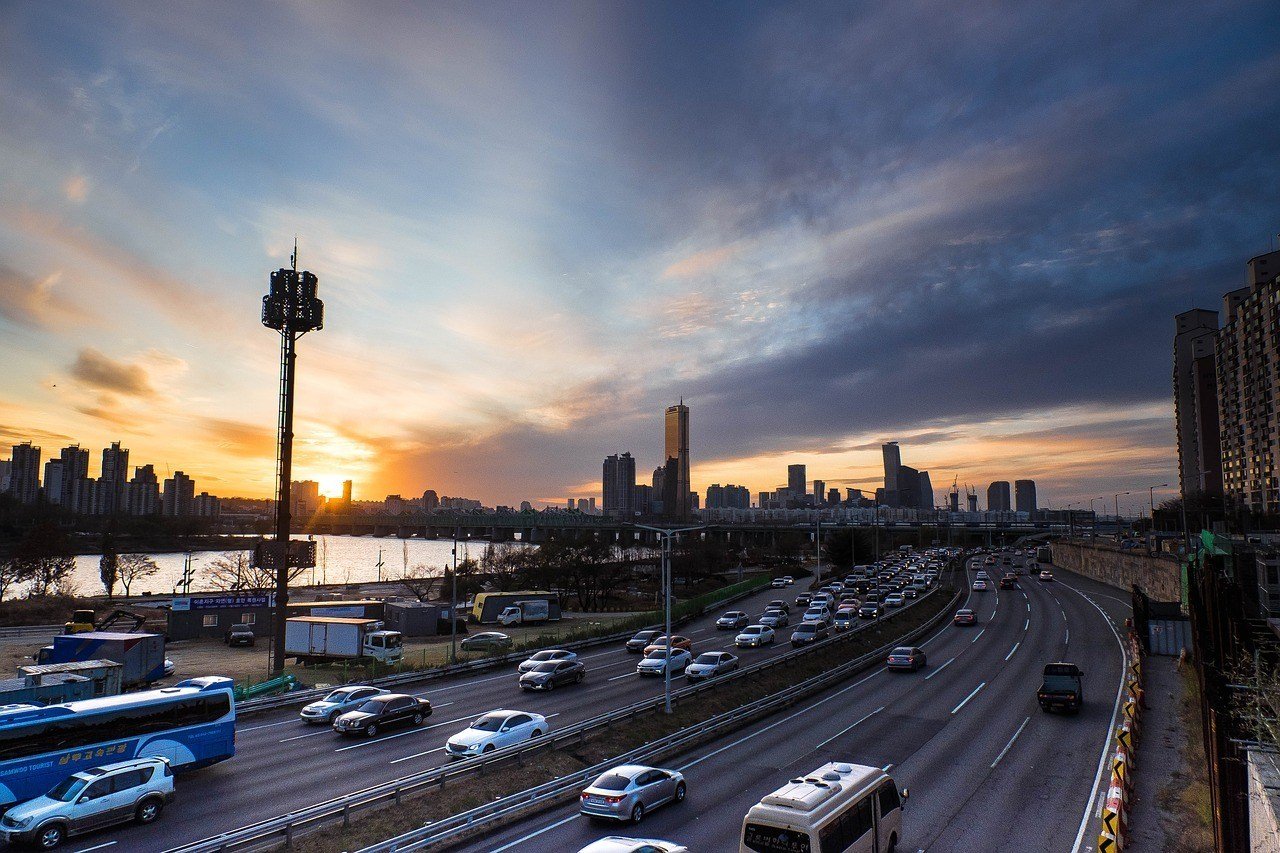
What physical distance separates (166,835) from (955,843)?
2122 centimetres

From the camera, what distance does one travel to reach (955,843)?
1831 centimetres

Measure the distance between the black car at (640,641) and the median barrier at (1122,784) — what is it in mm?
29030

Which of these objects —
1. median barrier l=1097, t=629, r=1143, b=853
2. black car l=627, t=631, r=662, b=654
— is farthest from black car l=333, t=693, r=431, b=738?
median barrier l=1097, t=629, r=1143, b=853

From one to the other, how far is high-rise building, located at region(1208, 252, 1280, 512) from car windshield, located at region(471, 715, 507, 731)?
146 meters

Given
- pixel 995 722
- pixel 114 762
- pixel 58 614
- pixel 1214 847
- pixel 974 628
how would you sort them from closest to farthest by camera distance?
pixel 1214 847 < pixel 114 762 < pixel 995 722 < pixel 974 628 < pixel 58 614

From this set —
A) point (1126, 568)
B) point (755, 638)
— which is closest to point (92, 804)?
point (755, 638)

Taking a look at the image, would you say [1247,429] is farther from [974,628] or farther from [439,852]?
[439,852]

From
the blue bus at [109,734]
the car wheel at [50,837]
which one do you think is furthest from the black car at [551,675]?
the car wheel at [50,837]

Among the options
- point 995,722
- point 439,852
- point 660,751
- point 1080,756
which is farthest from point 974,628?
point 439,852

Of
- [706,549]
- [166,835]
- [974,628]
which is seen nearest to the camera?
[166,835]

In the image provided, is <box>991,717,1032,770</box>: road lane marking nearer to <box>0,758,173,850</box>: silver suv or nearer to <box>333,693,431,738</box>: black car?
<box>333,693,431,738</box>: black car

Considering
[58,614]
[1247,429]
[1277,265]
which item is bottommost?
[58,614]

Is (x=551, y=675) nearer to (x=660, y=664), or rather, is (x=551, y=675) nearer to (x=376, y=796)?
(x=660, y=664)

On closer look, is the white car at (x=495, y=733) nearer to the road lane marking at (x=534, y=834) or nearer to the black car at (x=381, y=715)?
the black car at (x=381, y=715)
